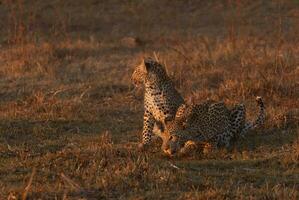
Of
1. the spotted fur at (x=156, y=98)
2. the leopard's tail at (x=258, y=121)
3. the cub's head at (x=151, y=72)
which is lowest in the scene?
the leopard's tail at (x=258, y=121)

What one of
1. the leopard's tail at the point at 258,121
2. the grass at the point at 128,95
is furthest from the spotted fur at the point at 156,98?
the leopard's tail at the point at 258,121

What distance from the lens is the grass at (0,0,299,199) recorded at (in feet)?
23.0

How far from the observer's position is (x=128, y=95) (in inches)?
459

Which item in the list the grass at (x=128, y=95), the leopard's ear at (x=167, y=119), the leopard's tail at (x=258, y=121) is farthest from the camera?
the leopard's tail at (x=258, y=121)

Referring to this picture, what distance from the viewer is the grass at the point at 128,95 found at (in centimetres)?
702

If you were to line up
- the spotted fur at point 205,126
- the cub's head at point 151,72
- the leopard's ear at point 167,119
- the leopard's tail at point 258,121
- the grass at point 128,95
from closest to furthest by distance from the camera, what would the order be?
the grass at point 128,95 → the spotted fur at point 205,126 → the leopard's ear at point 167,119 → the cub's head at point 151,72 → the leopard's tail at point 258,121

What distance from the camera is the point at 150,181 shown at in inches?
276

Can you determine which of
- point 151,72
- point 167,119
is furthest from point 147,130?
point 151,72

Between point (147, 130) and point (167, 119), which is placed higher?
point (167, 119)

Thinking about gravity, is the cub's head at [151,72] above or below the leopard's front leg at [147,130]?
above

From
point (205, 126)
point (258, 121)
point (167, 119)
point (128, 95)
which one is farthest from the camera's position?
point (128, 95)

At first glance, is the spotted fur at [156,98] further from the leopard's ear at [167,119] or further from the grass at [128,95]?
the grass at [128,95]

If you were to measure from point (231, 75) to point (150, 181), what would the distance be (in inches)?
223

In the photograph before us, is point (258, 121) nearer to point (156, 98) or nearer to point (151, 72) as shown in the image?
point (156, 98)
